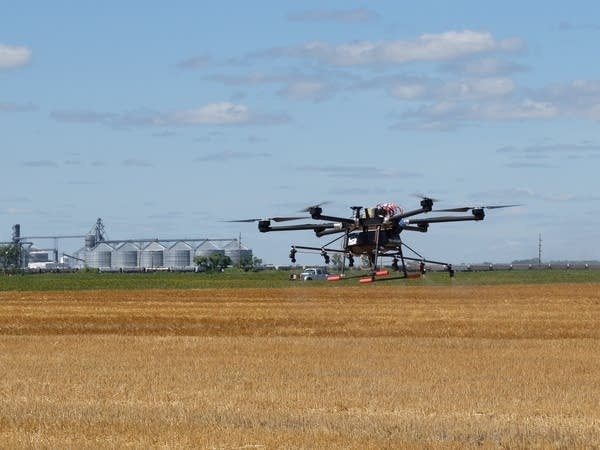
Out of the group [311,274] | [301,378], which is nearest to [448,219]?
[301,378]

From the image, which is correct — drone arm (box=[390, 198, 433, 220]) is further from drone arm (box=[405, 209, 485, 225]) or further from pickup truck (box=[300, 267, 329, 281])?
pickup truck (box=[300, 267, 329, 281])

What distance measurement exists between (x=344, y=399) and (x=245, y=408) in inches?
99.5

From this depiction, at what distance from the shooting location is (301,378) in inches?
1242

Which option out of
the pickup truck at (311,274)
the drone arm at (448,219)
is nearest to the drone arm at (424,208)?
the drone arm at (448,219)

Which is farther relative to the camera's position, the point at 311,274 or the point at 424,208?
the point at 311,274

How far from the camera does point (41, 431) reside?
22203 millimetres

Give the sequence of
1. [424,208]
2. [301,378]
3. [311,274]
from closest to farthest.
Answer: [301,378] < [424,208] < [311,274]

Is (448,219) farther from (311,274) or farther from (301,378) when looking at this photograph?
(311,274)

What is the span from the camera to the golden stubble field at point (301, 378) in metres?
22.1

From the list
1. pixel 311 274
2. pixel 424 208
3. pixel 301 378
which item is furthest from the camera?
pixel 311 274

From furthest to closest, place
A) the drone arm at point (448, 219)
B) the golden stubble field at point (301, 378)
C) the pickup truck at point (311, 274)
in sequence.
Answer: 1. the pickup truck at point (311, 274)
2. the drone arm at point (448, 219)
3. the golden stubble field at point (301, 378)

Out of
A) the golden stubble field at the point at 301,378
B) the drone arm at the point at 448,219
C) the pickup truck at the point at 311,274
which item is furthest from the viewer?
the pickup truck at the point at 311,274

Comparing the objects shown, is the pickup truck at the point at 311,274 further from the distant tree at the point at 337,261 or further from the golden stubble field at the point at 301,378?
the distant tree at the point at 337,261

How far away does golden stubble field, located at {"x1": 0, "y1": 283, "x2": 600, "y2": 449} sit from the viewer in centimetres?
2214
